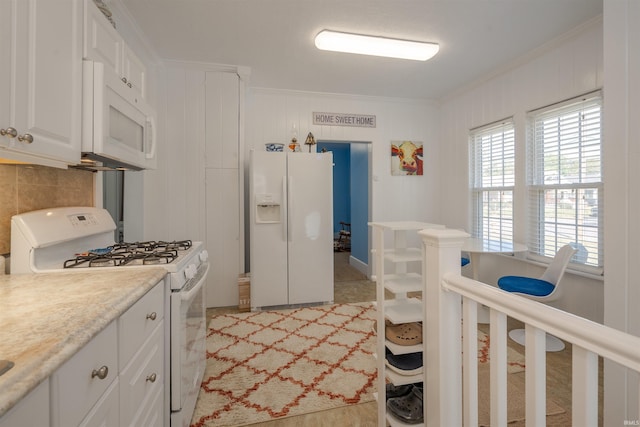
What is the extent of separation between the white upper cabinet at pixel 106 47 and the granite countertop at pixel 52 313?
962 millimetres

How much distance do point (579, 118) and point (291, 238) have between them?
2.93 metres

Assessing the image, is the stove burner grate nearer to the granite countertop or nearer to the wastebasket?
the granite countertop

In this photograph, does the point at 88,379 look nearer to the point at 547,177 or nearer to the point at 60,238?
the point at 60,238

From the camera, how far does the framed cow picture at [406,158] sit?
14.3 feet

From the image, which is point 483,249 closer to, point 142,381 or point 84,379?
point 142,381

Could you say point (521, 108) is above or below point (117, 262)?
above

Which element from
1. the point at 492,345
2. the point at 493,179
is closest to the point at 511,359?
the point at 492,345

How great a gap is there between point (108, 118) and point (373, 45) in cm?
226

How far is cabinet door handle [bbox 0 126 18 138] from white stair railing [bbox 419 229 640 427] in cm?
138

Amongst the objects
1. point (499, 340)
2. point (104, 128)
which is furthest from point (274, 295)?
point (499, 340)

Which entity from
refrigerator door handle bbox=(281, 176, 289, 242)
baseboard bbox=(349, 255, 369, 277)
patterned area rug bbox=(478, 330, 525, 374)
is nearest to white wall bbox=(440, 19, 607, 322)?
patterned area rug bbox=(478, 330, 525, 374)

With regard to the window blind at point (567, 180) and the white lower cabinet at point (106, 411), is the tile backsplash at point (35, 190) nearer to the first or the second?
the white lower cabinet at point (106, 411)

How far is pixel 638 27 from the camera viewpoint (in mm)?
1442

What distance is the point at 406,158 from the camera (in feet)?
14.4
